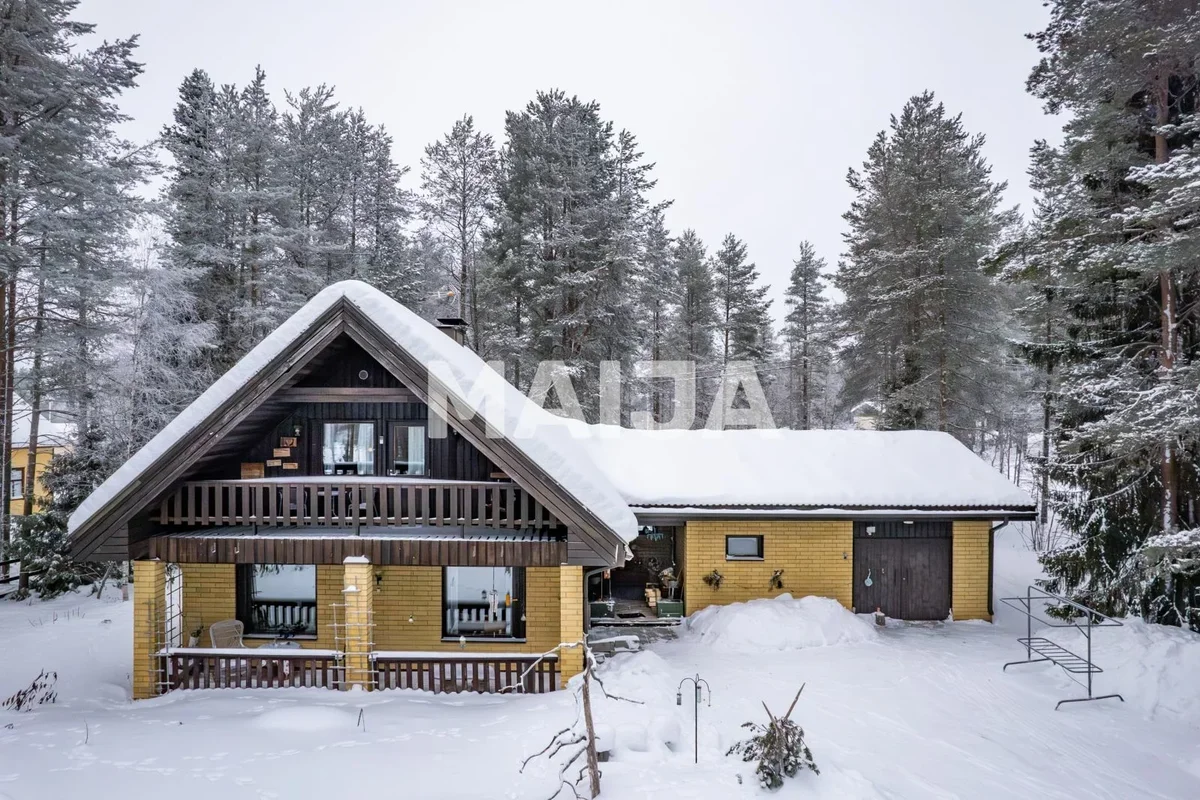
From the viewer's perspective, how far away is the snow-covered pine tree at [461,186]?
22859mm

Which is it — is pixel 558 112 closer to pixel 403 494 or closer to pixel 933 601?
A: pixel 403 494

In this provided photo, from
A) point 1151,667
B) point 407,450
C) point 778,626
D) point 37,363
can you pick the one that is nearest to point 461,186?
point 37,363

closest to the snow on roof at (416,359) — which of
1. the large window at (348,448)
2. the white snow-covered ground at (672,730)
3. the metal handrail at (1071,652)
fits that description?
the large window at (348,448)

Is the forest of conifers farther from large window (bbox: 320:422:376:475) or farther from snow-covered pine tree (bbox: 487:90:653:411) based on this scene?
large window (bbox: 320:422:376:475)

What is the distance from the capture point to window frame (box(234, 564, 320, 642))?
34.0 feet

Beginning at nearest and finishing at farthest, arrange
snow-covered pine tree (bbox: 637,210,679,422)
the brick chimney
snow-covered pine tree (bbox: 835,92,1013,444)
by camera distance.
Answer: the brick chimney < snow-covered pine tree (bbox: 835,92,1013,444) < snow-covered pine tree (bbox: 637,210,679,422)

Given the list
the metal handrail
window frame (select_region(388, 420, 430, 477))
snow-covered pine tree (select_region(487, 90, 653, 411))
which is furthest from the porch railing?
snow-covered pine tree (select_region(487, 90, 653, 411))

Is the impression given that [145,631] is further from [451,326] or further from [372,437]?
[451,326]

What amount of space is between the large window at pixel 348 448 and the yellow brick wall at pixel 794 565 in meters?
7.19

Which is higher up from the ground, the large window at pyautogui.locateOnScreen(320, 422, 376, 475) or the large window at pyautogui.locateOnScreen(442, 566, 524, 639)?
the large window at pyautogui.locateOnScreen(320, 422, 376, 475)

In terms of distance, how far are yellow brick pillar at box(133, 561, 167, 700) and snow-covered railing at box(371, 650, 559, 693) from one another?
127 inches

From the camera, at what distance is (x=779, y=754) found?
19.6 ft

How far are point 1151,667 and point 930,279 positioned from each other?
12904mm

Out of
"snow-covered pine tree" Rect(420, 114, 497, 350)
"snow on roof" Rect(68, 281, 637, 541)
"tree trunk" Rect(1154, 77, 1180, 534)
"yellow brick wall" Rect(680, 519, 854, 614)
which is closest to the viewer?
"snow on roof" Rect(68, 281, 637, 541)
